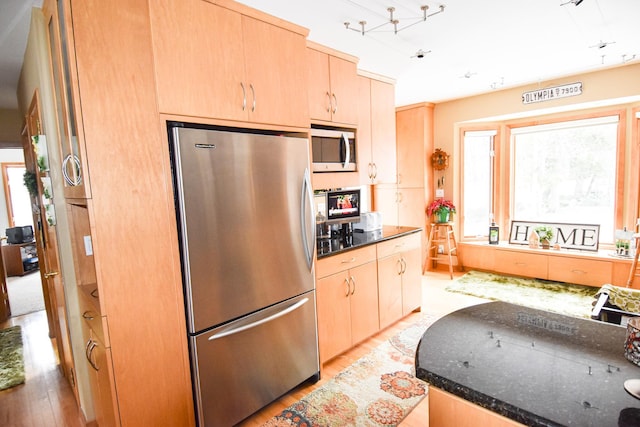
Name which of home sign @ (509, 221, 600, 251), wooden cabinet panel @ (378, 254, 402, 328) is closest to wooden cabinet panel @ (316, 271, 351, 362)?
wooden cabinet panel @ (378, 254, 402, 328)

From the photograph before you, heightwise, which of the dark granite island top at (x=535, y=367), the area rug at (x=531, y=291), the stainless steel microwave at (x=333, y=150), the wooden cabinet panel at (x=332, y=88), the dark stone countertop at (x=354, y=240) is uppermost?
the wooden cabinet panel at (x=332, y=88)

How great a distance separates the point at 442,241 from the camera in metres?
5.10

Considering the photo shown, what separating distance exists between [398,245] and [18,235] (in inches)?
295

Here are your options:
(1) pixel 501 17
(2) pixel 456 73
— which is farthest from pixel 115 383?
(2) pixel 456 73

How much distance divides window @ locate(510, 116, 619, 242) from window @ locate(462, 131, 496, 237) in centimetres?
32

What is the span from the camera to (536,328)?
3.92 ft

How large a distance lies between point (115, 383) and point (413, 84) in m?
4.04

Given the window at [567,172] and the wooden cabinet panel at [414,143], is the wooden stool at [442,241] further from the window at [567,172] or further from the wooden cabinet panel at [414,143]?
the window at [567,172]

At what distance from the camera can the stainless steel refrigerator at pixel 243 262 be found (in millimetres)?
1645

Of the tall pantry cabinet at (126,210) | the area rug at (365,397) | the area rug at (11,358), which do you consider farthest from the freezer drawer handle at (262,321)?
the area rug at (11,358)

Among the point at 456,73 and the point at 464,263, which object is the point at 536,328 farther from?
the point at 464,263

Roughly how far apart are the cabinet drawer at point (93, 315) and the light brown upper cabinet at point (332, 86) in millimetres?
1868

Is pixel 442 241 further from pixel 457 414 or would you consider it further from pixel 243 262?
pixel 457 414

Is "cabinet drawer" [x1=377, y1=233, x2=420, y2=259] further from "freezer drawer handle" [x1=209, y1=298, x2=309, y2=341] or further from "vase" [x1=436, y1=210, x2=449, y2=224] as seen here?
"vase" [x1=436, y1=210, x2=449, y2=224]
